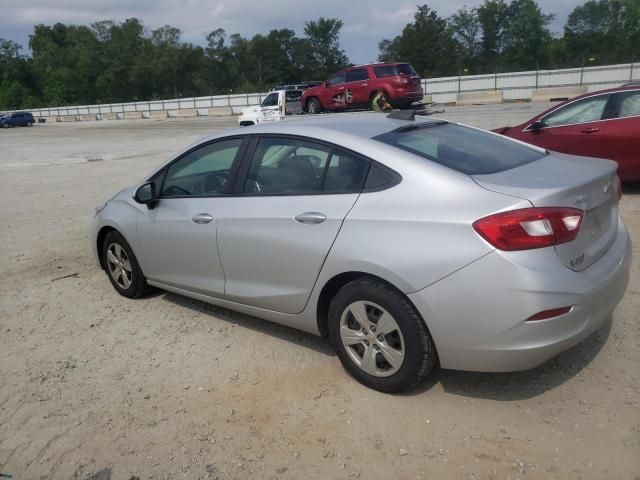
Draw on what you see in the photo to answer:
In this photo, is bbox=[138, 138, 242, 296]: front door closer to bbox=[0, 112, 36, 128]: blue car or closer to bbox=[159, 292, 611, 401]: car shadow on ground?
bbox=[159, 292, 611, 401]: car shadow on ground

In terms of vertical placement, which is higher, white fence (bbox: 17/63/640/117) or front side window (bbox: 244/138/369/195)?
white fence (bbox: 17/63/640/117)

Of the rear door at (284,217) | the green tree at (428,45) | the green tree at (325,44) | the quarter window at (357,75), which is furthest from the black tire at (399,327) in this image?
the green tree at (325,44)

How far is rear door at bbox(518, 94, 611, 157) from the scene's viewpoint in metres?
7.43

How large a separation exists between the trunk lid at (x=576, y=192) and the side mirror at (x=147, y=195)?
8.68ft

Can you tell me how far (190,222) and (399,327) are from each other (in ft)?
6.20

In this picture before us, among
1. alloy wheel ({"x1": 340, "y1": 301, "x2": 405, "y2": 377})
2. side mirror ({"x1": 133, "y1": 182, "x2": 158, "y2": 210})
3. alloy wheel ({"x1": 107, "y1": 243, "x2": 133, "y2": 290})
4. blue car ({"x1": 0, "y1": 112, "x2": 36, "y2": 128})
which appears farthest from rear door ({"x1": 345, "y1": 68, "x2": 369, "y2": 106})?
blue car ({"x1": 0, "y1": 112, "x2": 36, "y2": 128})

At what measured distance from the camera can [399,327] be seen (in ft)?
10.00

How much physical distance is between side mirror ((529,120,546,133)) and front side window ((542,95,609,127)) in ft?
0.29

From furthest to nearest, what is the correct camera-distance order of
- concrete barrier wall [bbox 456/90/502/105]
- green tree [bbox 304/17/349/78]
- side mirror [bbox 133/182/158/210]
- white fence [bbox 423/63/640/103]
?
green tree [bbox 304/17/349/78], white fence [bbox 423/63/640/103], concrete barrier wall [bbox 456/90/502/105], side mirror [bbox 133/182/158/210]

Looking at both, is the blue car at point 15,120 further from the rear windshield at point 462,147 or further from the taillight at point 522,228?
the taillight at point 522,228

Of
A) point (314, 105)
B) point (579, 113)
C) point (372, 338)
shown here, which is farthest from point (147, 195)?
point (314, 105)

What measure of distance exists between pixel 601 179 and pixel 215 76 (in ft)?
298

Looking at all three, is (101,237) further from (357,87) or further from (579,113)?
(357,87)

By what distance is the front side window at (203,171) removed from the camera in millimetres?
4082
